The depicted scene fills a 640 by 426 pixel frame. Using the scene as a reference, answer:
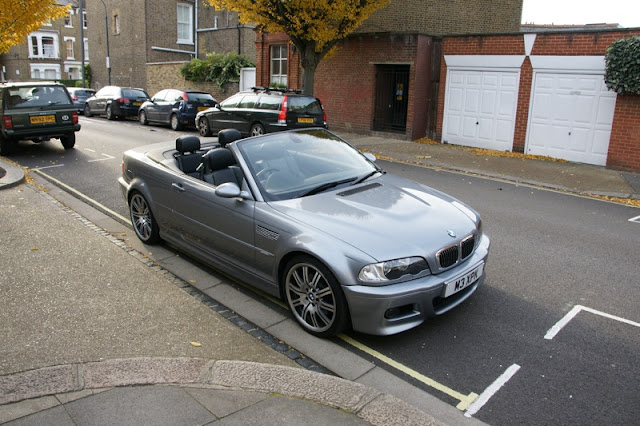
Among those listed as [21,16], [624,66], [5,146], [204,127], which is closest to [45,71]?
[204,127]

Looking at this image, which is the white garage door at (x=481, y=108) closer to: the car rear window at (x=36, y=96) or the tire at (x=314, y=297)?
the car rear window at (x=36, y=96)

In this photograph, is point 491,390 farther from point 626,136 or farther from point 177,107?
point 177,107

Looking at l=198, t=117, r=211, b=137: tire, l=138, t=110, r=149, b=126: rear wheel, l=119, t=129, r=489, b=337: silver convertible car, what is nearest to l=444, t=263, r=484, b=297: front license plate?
l=119, t=129, r=489, b=337: silver convertible car

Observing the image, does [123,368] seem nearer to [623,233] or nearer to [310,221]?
[310,221]

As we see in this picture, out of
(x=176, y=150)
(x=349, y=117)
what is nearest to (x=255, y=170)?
(x=176, y=150)

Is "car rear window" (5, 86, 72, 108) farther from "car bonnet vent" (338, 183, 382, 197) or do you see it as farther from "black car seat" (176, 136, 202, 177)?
"car bonnet vent" (338, 183, 382, 197)

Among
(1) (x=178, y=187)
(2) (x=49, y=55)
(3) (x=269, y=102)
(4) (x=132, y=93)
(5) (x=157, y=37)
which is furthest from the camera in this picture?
(2) (x=49, y=55)

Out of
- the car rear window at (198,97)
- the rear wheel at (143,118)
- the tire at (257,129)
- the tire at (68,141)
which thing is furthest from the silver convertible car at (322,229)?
the rear wheel at (143,118)

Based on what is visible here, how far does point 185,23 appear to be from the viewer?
3822cm

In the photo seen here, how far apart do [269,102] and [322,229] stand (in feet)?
41.9

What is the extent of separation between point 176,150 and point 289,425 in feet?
14.5

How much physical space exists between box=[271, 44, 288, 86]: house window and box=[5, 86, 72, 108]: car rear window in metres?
11.3

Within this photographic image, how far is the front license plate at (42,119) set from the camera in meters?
13.6

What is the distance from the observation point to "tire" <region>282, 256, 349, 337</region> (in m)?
4.15
